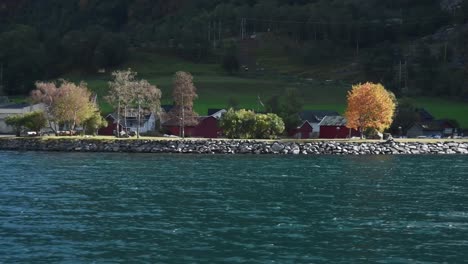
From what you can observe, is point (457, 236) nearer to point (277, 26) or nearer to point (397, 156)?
point (397, 156)

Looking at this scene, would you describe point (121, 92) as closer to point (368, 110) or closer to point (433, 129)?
point (368, 110)

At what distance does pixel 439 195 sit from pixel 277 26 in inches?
6241

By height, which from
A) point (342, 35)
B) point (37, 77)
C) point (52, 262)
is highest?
point (342, 35)

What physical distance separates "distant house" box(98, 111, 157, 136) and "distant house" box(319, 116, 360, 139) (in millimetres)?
22213

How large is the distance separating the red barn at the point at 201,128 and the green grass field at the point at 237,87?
1399cm

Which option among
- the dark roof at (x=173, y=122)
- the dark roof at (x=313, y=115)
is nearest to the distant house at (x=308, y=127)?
the dark roof at (x=313, y=115)

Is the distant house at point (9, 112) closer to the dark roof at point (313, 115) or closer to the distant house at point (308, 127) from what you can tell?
the distant house at point (308, 127)

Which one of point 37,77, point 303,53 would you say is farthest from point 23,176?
point 303,53

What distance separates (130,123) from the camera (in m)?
102

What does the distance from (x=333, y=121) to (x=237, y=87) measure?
145ft

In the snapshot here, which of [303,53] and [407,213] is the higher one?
[303,53]

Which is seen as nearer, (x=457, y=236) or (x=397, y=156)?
(x=457, y=236)

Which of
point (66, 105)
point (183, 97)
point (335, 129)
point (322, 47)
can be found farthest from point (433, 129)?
point (322, 47)

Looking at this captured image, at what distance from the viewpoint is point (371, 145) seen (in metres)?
79.9
